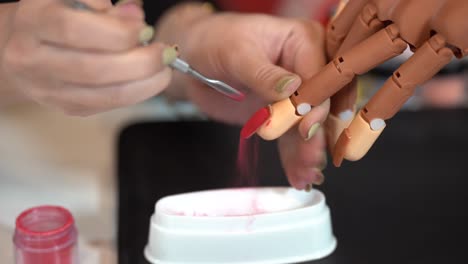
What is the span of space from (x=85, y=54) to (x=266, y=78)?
0.13 m

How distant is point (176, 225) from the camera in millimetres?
449

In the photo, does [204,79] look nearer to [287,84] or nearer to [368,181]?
[287,84]

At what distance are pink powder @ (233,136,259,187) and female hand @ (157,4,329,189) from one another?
0.02 metres

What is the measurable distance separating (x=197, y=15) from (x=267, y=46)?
15 centimetres

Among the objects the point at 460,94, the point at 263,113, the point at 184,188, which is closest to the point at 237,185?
the point at 184,188

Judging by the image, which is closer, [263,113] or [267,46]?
[263,113]

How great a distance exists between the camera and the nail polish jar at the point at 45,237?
433 mm

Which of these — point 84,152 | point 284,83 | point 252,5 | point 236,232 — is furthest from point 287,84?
point 252,5

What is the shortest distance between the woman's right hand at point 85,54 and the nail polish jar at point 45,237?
9cm

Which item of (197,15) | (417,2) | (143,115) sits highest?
(417,2)

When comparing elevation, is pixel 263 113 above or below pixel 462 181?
above

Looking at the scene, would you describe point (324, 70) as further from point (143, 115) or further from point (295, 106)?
point (143, 115)

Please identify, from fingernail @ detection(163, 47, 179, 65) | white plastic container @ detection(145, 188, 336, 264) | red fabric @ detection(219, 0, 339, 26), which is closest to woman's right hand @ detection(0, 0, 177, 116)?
fingernail @ detection(163, 47, 179, 65)

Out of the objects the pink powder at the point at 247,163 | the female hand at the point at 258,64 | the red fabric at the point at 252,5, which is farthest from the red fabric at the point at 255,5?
the pink powder at the point at 247,163
